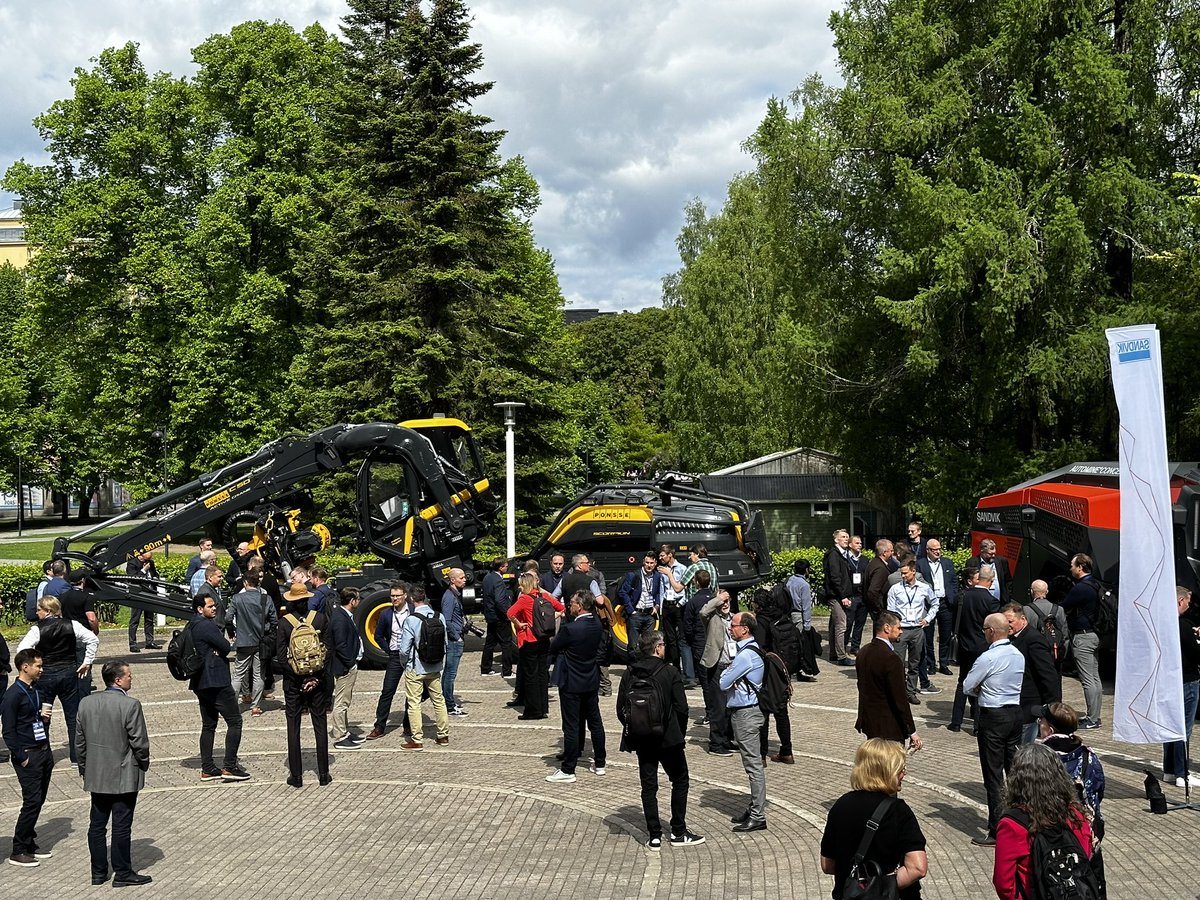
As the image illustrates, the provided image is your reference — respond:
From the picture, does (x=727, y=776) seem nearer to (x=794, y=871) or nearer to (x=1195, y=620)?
(x=794, y=871)

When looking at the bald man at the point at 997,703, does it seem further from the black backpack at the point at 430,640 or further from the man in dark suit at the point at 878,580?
the man in dark suit at the point at 878,580

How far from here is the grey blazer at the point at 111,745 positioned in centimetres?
862

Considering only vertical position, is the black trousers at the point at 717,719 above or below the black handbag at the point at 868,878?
below

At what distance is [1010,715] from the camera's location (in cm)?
922

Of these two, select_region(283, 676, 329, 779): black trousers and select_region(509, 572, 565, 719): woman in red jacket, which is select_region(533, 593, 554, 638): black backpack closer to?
select_region(509, 572, 565, 719): woman in red jacket

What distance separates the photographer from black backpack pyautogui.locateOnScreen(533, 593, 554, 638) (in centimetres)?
1352

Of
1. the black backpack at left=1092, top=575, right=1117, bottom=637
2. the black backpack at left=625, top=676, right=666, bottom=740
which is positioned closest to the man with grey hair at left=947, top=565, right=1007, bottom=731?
the black backpack at left=1092, top=575, right=1117, bottom=637

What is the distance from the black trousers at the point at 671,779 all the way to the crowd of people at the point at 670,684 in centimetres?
2

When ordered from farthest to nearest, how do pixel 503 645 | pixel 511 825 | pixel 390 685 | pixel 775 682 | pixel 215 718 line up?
pixel 503 645
pixel 390 685
pixel 215 718
pixel 775 682
pixel 511 825

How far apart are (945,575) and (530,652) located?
248 inches

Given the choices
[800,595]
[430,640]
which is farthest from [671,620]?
[430,640]

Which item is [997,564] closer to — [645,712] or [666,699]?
[666,699]

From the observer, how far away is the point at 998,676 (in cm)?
914

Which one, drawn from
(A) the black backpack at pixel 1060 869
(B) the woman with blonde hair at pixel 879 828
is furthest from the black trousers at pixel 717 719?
(A) the black backpack at pixel 1060 869
